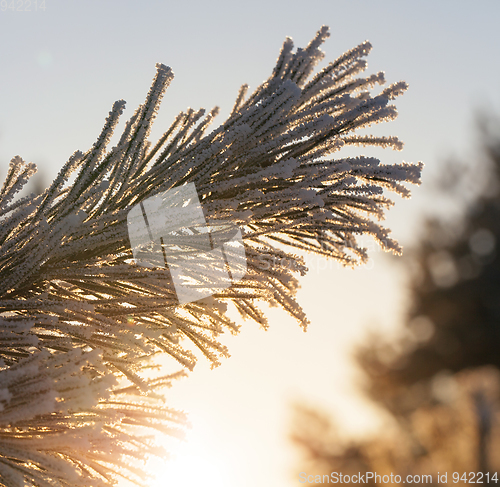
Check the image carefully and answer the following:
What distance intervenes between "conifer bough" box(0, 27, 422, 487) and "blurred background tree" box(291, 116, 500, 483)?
22.9 ft

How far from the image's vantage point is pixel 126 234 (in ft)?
2.34

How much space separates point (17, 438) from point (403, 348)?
8.50m

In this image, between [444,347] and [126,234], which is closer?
[126,234]

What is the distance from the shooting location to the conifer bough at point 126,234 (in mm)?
677

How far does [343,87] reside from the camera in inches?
33.9

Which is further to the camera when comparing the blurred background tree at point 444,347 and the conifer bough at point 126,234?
the blurred background tree at point 444,347

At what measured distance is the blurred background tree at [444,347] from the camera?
7.04 meters

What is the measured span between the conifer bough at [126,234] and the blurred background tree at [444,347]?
22.9ft

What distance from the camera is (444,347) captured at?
7.95 meters

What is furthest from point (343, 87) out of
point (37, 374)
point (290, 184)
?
point (37, 374)

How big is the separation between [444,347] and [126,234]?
28.3 ft

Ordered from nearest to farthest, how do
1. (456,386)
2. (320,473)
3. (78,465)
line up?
(78,465), (320,473), (456,386)

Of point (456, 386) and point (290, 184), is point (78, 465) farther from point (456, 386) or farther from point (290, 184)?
point (456, 386)

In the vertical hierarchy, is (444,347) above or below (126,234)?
above
